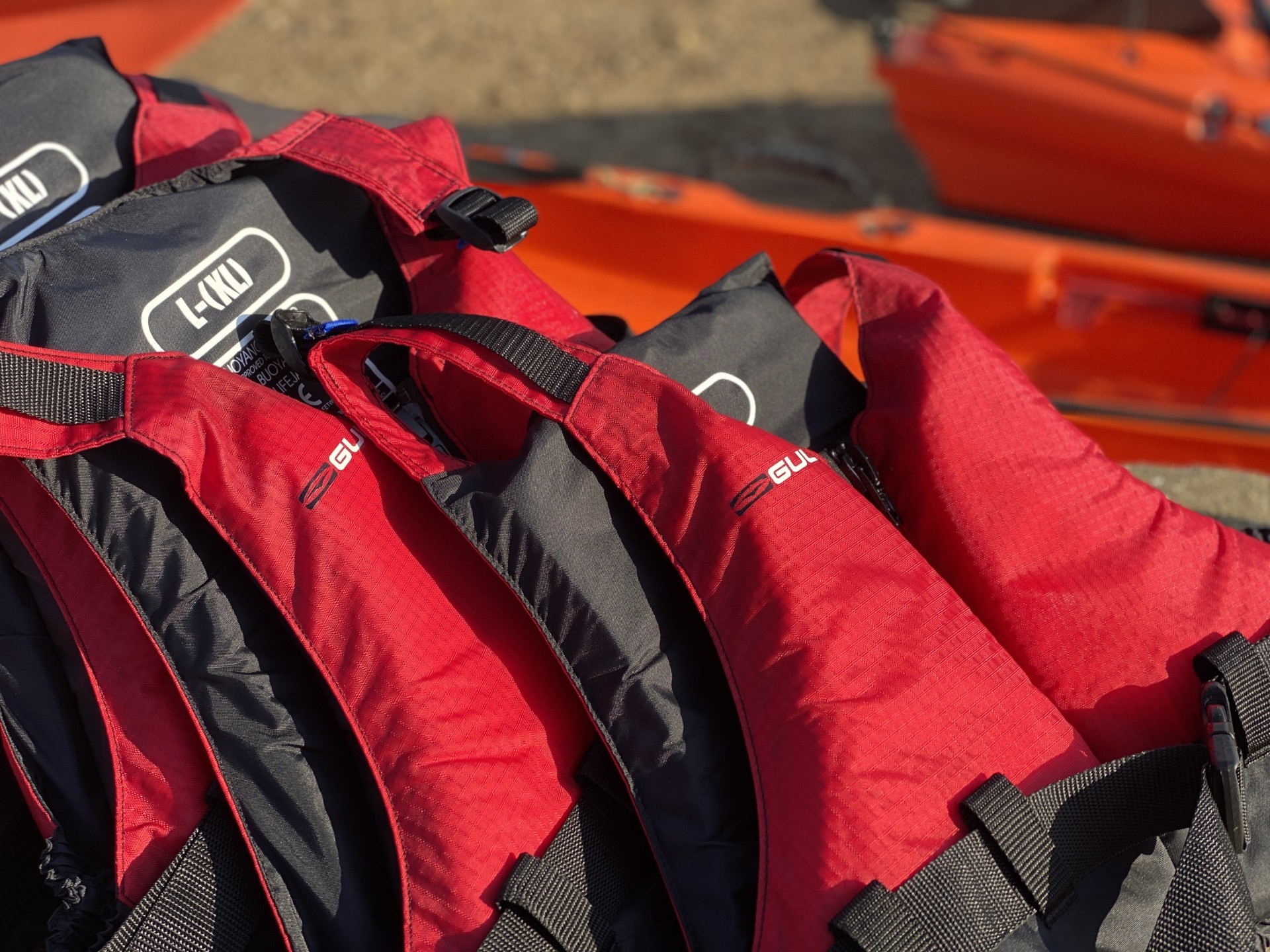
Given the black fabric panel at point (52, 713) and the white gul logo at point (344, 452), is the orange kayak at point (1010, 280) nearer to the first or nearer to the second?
the white gul logo at point (344, 452)

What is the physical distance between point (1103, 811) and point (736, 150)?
2.42m

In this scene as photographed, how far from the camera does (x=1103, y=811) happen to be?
1.10 metres

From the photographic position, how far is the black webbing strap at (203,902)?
3.56 feet

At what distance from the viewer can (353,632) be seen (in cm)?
113

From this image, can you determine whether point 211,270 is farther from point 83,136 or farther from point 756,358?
point 756,358

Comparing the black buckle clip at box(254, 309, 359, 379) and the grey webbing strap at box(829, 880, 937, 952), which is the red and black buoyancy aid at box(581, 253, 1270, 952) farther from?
the black buckle clip at box(254, 309, 359, 379)

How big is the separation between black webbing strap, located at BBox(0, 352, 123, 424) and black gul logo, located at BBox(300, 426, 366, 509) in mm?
217

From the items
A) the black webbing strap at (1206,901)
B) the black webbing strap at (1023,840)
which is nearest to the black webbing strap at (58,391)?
the black webbing strap at (1023,840)

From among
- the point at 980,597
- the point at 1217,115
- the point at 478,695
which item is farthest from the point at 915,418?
the point at 1217,115

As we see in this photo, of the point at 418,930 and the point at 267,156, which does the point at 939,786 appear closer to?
the point at 418,930

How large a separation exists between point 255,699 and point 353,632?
13 cm

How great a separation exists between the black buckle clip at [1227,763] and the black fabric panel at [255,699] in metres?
0.88

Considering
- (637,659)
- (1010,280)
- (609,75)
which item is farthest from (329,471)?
(609,75)

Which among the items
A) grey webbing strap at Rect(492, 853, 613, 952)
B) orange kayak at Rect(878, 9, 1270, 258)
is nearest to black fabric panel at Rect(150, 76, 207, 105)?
grey webbing strap at Rect(492, 853, 613, 952)
